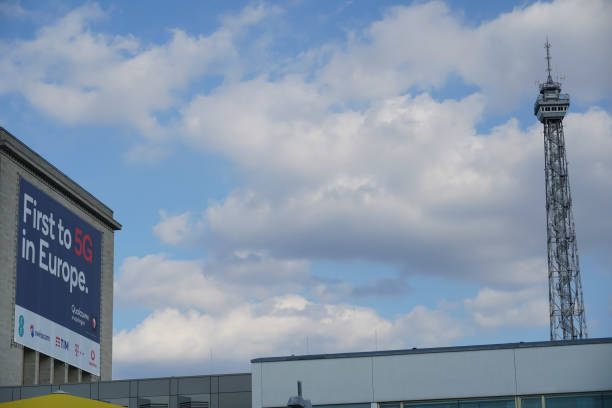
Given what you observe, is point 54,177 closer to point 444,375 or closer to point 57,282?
point 57,282

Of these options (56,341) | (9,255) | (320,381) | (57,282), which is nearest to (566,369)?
(320,381)

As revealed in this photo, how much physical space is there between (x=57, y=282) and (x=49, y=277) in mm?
1126

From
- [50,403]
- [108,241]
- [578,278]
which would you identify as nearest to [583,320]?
[578,278]

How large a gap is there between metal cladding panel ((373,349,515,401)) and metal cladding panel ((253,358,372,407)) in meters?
0.57

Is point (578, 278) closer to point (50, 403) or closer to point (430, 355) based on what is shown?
point (430, 355)

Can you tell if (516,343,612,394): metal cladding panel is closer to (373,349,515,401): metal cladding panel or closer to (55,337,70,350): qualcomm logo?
(373,349,515,401): metal cladding panel

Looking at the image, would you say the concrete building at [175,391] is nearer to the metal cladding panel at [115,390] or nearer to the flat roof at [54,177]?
the metal cladding panel at [115,390]

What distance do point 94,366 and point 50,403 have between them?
48965mm

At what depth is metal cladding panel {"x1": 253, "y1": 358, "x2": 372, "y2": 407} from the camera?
36344 mm

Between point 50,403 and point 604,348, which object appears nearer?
point 50,403

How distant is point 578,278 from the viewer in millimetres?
106000

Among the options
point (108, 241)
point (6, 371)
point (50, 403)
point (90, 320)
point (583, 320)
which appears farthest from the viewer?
point (583, 320)

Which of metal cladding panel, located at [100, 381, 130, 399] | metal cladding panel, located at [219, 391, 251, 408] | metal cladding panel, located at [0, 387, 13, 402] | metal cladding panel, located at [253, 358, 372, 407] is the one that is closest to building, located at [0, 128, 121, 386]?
metal cladding panel, located at [0, 387, 13, 402]

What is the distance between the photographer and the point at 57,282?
221ft
